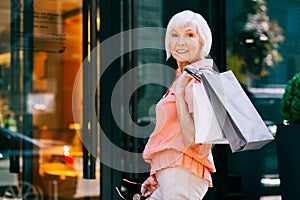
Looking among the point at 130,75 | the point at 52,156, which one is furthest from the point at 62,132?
the point at 130,75

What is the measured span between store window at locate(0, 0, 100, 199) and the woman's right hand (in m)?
2.10

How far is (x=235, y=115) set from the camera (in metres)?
2.98

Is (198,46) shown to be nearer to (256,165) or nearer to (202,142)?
(202,142)

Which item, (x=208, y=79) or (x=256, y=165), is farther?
(x=256, y=165)

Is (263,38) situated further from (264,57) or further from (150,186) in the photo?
(150,186)

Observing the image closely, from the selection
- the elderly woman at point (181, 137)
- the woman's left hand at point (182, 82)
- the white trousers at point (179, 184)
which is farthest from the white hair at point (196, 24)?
the white trousers at point (179, 184)

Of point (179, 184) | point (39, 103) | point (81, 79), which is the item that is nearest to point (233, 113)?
point (179, 184)

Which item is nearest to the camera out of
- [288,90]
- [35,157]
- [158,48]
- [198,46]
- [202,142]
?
[202,142]

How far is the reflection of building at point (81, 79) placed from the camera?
17.5 ft

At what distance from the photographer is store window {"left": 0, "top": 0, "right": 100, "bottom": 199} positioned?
581cm

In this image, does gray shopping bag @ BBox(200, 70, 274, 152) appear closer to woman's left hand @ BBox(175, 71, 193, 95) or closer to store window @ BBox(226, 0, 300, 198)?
woman's left hand @ BBox(175, 71, 193, 95)

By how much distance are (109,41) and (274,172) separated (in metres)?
2.07

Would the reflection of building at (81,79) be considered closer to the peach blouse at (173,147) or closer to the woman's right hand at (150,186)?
the woman's right hand at (150,186)

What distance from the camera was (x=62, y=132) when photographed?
630cm
